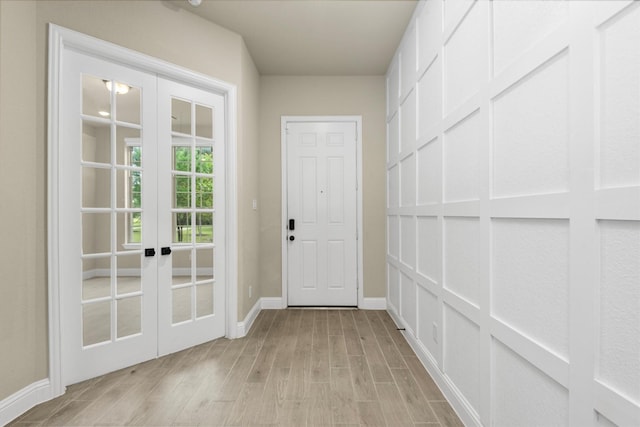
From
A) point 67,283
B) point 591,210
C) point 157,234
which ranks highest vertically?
point 591,210

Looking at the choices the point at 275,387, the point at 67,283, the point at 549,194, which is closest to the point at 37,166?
the point at 67,283

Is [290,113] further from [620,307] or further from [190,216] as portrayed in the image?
[620,307]

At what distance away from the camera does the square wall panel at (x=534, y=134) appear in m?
1.08

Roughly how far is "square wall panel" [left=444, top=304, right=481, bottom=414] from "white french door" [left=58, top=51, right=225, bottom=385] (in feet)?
6.37

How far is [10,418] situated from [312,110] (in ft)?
11.9

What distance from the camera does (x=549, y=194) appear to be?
1114mm

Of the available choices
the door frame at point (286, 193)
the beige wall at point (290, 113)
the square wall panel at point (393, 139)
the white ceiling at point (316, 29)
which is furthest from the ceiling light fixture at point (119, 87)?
the square wall panel at point (393, 139)

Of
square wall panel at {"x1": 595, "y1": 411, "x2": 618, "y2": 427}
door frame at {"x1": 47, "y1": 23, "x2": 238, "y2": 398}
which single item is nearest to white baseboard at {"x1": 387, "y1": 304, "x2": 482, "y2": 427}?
square wall panel at {"x1": 595, "y1": 411, "x2": 618, "y2": 427}

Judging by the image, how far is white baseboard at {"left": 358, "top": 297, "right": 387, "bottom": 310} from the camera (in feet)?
13.0

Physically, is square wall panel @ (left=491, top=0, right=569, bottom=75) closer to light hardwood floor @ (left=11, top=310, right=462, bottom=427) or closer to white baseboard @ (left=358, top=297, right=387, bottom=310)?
light hardwood floor @ (left=11, top=310, right=462, bottom=427)

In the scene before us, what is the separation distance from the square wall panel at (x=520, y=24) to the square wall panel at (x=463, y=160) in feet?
1.00

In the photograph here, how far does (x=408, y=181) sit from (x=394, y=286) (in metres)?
1.23

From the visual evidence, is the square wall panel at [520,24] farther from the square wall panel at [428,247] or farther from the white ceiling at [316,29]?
the white ceiling at [316,29]

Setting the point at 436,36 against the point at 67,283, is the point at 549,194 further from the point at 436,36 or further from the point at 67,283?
the point at 67,283
